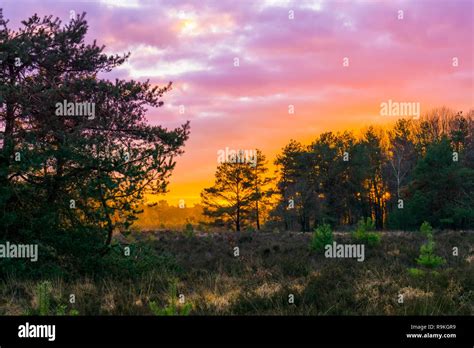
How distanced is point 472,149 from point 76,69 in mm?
40893

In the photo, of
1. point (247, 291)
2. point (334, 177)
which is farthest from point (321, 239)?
point (334, 177)

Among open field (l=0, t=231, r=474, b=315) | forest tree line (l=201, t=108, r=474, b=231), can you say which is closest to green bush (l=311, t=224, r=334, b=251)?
open field (l=0, t=231, r=474, b=315)

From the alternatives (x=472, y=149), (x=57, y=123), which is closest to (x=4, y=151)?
(x=57, y=123)

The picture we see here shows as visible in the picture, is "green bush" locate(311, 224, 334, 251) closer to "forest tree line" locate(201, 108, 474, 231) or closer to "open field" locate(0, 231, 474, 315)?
"open field" locate(0, 231, 474, 315)

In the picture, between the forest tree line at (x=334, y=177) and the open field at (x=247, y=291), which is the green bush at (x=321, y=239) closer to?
the open field at (x=247, y=291)

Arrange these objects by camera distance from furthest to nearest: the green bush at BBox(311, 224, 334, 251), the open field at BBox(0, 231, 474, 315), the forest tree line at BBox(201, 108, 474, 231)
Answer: the forest tree line at BBox(201, 108, 474, 231), the green bush at BBox(311, 224, 334, 251), the open field at BBox(0, 231, 474, 315)

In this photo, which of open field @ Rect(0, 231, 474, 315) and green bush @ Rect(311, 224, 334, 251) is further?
green bush @ Rect(311, 224, 334, 251)

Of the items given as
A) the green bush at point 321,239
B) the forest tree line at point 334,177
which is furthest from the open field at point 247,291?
the forest tree line at point 334,177

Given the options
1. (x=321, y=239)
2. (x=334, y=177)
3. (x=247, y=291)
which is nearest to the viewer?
(x=247, y=291)

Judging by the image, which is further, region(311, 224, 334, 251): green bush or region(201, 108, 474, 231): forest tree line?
region(201, 108, 474, 231): forest tree line

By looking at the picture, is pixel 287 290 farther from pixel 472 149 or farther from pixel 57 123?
pixel 472 149

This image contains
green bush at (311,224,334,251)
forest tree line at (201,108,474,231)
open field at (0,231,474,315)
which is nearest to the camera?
open field at (0,231,474,315)

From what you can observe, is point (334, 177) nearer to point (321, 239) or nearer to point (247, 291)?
point (321, 239)

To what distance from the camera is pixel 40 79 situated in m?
11.6
